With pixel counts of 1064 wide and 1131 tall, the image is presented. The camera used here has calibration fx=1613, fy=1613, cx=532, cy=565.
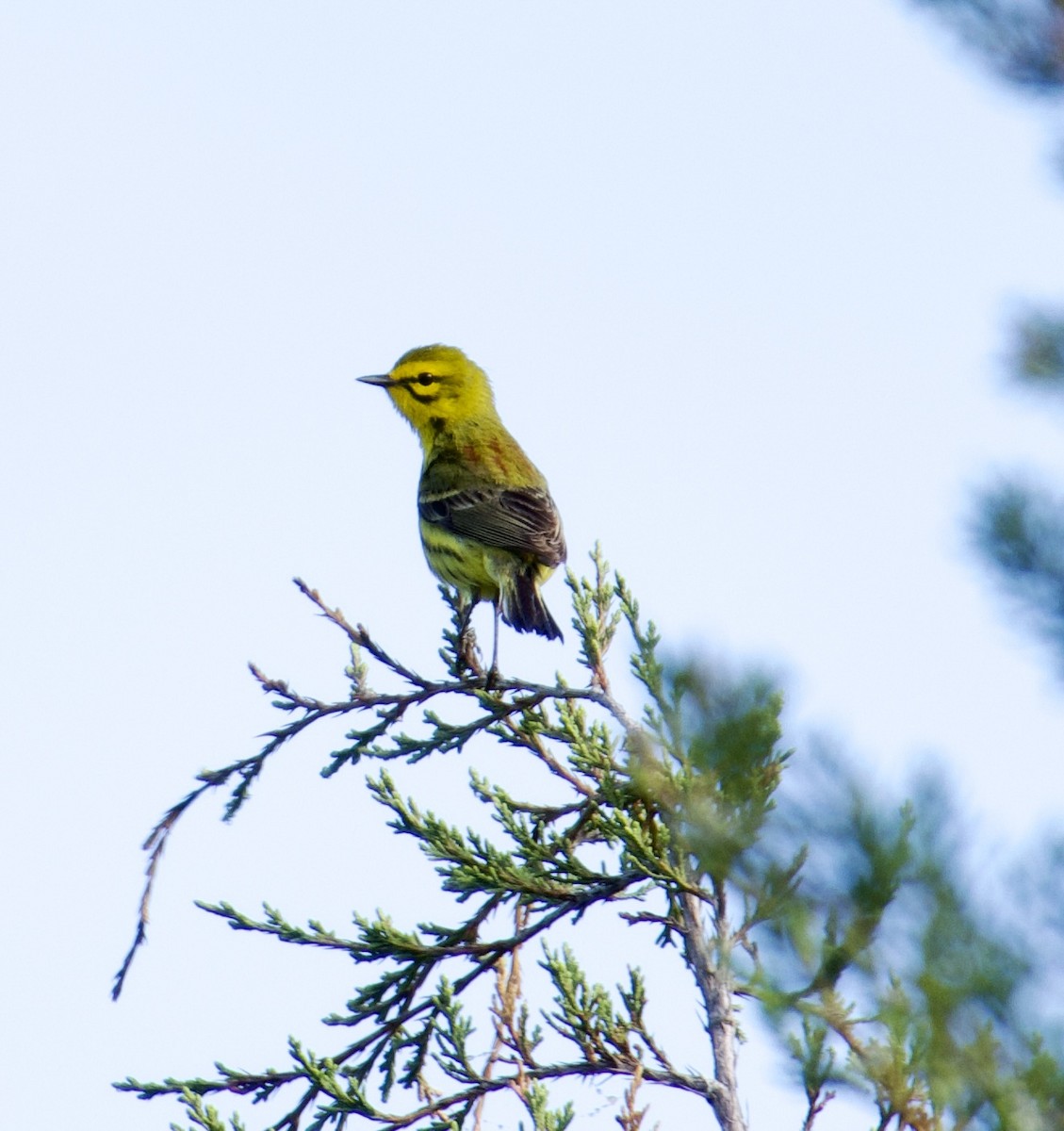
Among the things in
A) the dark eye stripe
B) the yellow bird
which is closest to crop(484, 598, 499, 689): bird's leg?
the yellow bird

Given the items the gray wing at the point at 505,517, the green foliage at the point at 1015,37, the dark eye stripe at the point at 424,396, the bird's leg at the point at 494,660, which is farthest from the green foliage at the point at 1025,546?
the dark eye stripe at the point at 424,396

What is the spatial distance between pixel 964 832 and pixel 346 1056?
2831 mm

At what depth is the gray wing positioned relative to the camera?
285 inches

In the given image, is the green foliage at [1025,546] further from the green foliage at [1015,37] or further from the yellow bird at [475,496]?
the yellow bird at [475,496]

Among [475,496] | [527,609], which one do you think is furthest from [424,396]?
[527,609]

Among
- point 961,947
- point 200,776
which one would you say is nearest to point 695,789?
point 961,947

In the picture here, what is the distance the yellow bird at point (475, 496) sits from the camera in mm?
7211

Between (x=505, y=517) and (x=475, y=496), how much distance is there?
20.1 inches

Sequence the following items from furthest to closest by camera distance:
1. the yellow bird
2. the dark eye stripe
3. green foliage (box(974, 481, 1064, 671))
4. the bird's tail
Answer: the dark eye stripe
the yellow bird
the bird's tail
green foliage (box(974, 481, 1064, 671))

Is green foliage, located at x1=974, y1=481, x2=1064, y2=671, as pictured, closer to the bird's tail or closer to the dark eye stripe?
the bird's tail

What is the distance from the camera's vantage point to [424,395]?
9094mm

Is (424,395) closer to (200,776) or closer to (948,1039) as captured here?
(200,776)

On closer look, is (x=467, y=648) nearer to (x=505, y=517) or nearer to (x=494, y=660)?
(x=494, y=660)

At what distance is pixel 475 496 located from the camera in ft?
25.9
